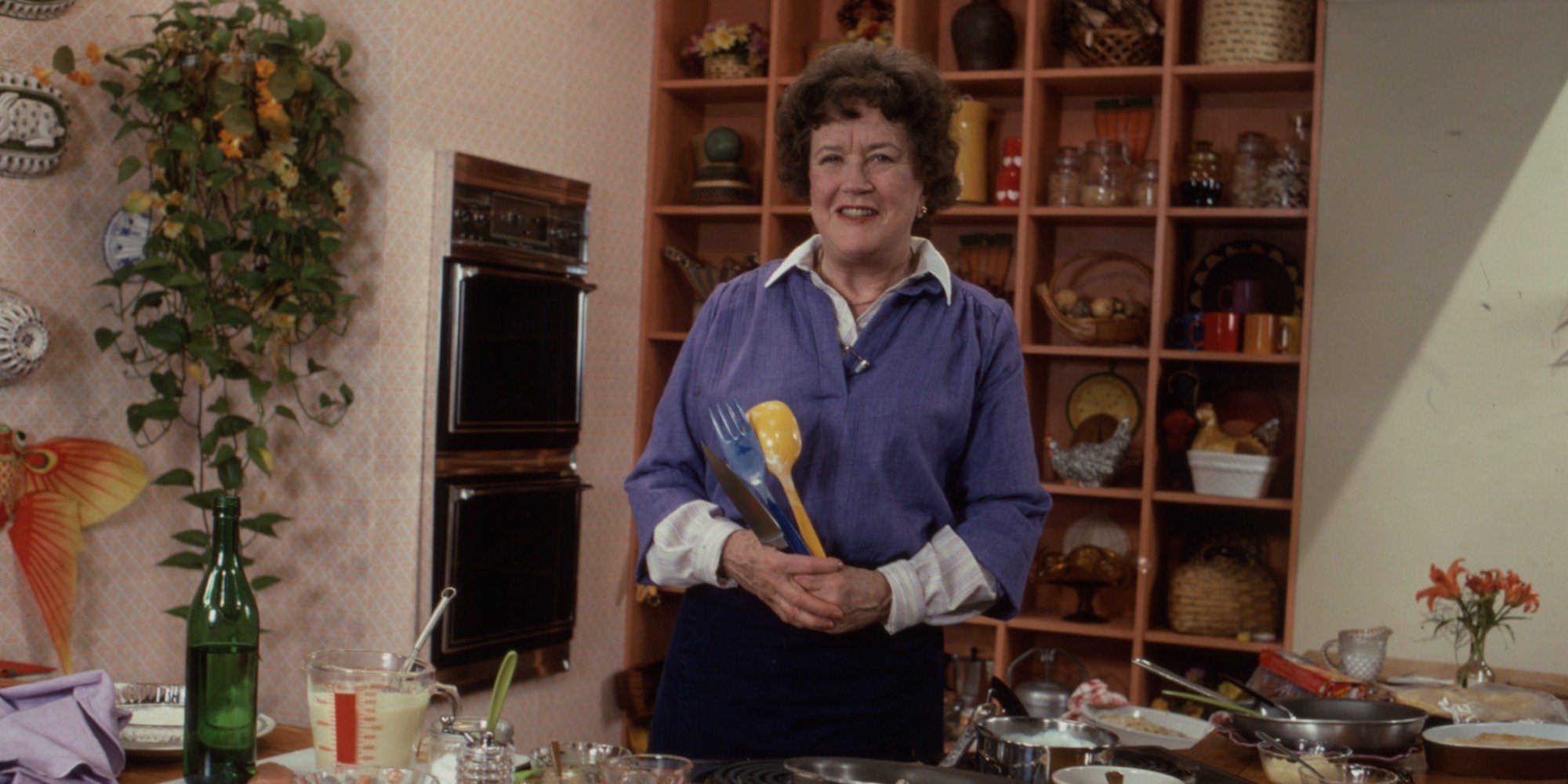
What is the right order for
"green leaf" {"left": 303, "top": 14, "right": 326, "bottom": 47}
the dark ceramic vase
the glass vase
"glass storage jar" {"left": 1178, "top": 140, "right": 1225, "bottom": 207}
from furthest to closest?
the dark ceramic vase
"glass storage jar" {"left": 1178, "top": 140, "right": 1225, "bottom": 207}
"green leaf" {"left": 303, "top": 14, "right": 326, "bottom": 47}
the glass vase

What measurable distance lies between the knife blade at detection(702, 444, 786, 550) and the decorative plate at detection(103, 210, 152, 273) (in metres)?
1.88

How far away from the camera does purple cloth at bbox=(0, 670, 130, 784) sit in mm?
1351

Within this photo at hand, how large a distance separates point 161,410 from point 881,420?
1.83 m

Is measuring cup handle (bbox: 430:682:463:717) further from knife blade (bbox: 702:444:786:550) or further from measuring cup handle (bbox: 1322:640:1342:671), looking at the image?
measuring cup handle (bbox: 1322:640:1342:671)

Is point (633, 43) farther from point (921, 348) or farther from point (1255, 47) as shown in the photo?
point (921, 348)

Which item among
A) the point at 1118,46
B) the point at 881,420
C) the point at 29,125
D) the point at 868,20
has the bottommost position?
the point at 881,420

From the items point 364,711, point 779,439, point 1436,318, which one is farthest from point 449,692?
point 1436,318

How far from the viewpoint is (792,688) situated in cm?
192

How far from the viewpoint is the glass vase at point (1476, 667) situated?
8.05 ft

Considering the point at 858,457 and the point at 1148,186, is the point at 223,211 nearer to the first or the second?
the point at 858,457

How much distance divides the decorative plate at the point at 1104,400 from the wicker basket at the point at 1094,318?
5.8 inches

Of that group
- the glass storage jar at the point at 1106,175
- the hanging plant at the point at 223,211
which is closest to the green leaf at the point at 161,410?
the hanging plant at the point at 223,211

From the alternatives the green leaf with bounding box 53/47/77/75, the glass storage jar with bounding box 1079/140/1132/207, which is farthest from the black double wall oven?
the glass storage jar with bounding box 1079/140/1132/207

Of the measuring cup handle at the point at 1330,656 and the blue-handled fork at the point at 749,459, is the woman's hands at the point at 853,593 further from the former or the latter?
the measuring cup handle at the point at 1330,656
